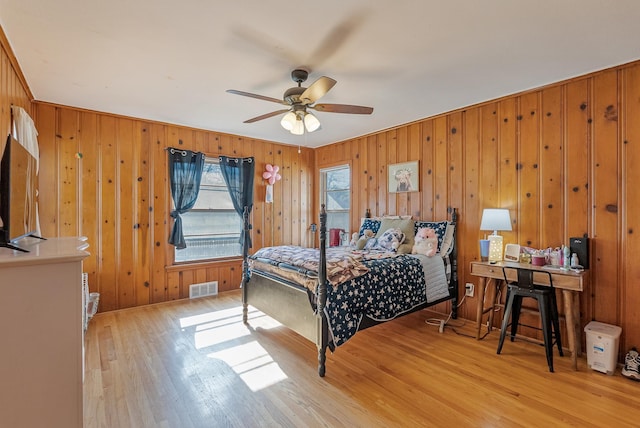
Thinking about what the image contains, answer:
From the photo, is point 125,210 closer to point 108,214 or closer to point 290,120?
point 108,214

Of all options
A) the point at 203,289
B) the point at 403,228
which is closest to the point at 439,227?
the point at 403,228

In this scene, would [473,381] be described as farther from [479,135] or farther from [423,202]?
[479,135]

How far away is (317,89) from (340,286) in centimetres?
156

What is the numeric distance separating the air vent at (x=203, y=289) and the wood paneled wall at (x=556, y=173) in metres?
3.09

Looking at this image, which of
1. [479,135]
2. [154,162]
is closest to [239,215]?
[154,162]

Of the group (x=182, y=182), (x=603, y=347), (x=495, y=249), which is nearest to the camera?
(x=603, y=347)

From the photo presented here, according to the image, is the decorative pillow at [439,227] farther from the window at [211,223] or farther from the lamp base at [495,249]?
the window at [211,223]

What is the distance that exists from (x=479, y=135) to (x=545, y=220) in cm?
115

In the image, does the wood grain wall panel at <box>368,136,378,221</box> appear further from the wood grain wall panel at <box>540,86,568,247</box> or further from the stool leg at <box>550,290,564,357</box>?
the stool leg at <box>550,290,564,357</box>

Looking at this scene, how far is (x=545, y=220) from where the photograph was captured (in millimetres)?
2955

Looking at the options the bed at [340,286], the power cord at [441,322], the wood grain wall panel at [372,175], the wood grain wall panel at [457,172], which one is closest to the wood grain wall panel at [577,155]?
the wood grain wall panel at [457,172]

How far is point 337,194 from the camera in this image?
5.38 metres

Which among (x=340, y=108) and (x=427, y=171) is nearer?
(x=340, y=108)

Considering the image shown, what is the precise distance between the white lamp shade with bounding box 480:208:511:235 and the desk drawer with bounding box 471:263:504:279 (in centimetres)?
39
